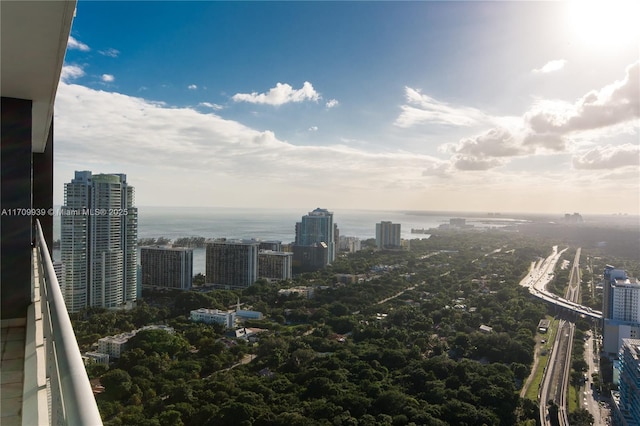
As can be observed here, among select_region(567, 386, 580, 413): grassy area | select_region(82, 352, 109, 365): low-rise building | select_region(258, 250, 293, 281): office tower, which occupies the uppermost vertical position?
select_region(258, 250, 293, 281): office tower

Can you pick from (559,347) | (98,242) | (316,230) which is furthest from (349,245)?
(559,347)

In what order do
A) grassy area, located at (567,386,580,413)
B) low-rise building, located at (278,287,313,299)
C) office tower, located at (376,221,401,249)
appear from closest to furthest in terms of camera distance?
grassy area, located at (567,386,580,413) < low-rise building, located at (278,287,313,299) < office tower, located at (376,221,401,249)

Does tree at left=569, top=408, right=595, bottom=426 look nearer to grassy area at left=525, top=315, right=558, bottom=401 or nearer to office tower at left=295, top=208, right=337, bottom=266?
grassy area at left=525, top=315, right=558, bottom=401

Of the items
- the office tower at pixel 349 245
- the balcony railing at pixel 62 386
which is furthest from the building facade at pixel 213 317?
the office tower at pixel 349 245

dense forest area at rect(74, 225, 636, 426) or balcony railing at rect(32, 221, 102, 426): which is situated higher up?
balcony railing at rect(32, 221, 102, 426)

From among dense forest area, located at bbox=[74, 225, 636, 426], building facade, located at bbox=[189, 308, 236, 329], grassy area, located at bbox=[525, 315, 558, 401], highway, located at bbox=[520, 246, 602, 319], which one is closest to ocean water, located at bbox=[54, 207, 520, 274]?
dense forest area, located at bbox=[74, 225, 636, 426]

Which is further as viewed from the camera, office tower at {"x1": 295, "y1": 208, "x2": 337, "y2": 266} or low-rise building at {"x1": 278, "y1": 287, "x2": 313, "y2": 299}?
office tower at {"x1": 295, "y1": 208, "x2": 337, "y2": 266}

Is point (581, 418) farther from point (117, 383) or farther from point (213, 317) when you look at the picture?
point (213, 317)

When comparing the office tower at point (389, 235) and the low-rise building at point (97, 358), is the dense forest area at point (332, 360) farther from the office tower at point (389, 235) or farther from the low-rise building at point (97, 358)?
the office tower at point (389, 235)
